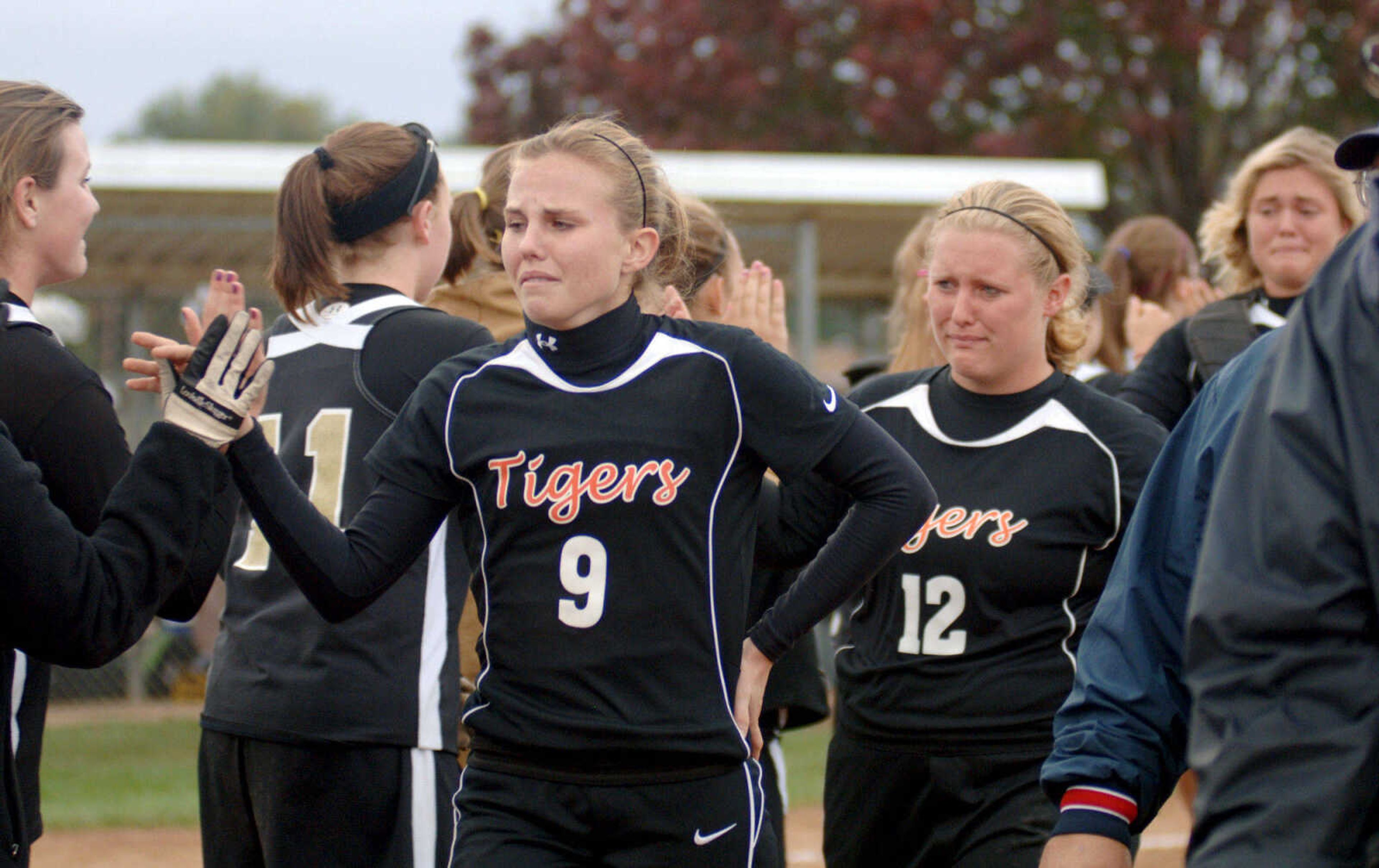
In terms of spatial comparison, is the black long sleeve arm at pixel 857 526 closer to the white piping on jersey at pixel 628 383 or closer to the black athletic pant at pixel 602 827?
the white piping on jersey at pixel 628 383

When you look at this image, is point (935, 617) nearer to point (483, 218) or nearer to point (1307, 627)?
point (483, 218)

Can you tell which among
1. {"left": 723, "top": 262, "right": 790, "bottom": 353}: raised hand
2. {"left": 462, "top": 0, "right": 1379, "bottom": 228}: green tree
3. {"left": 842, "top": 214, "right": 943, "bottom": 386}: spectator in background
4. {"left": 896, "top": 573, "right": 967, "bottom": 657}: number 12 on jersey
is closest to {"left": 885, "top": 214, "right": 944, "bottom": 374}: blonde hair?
{"left": 842, "top": 214, "right": 943, "bottom": 386}: spectator in background

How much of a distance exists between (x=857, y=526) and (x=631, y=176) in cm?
75

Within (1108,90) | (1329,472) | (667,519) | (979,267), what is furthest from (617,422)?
(1108,90)

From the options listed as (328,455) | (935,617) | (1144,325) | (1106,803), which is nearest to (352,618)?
(328,455)

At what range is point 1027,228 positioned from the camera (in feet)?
11.5

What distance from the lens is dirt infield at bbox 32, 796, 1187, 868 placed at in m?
6.66

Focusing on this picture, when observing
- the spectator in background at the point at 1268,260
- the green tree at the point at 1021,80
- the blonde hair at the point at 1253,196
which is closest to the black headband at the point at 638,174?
the spectator in background at the point at 1268,260

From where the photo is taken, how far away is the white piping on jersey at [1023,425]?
333 centimetres

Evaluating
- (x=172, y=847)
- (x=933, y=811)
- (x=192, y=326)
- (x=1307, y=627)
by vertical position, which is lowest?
(x=172, y=847)

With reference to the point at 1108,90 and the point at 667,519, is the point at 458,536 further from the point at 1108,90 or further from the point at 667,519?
the point at 1108,90

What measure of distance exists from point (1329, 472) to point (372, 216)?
229 centimetres

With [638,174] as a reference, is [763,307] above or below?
below

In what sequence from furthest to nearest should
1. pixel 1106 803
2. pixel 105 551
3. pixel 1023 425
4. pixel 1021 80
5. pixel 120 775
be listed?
pixel 1021 80, pixel 120 775, pixel 1023 425, pixel 105 551, pixel 1106 803
